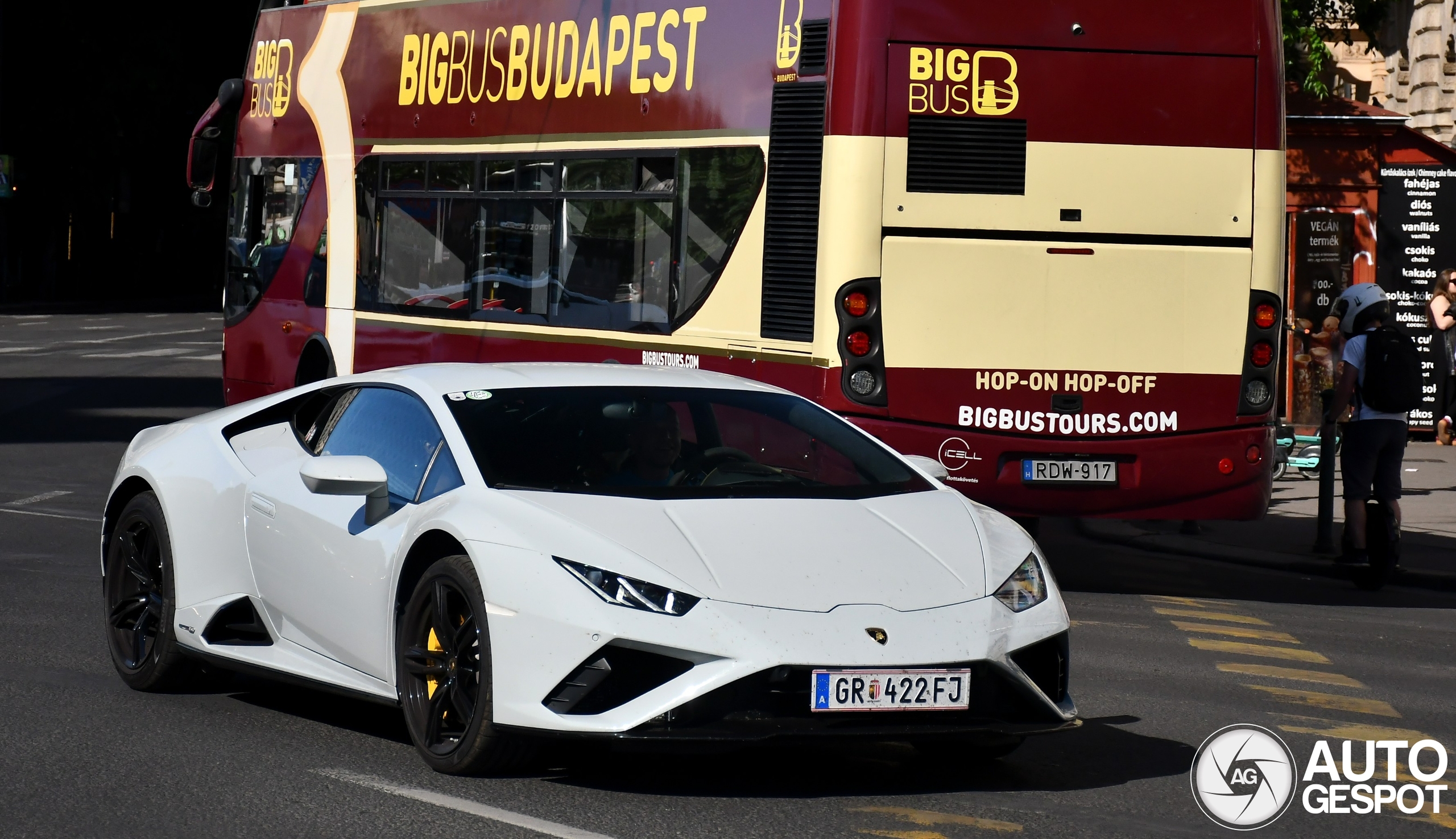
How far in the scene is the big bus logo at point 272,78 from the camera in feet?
55.7

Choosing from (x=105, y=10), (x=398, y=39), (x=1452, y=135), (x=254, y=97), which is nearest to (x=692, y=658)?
(x=398, y=39)

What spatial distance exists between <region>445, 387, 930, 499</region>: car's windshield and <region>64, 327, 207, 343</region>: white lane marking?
3137 cm

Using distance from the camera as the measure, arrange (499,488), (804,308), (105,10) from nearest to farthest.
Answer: (499,488) < (804,308) < (105,10)

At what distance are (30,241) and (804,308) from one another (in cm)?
5150

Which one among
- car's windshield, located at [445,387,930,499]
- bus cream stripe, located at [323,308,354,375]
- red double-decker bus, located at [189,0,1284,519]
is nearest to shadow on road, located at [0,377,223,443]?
bus cream stripe, located at [323,308,354,375]

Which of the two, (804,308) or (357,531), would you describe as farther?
(804,308)

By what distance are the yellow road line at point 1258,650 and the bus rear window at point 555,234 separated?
132 inches

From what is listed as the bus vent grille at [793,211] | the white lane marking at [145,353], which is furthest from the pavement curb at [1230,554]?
the white lane marking at [145,353]

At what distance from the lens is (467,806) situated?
5.88 metres

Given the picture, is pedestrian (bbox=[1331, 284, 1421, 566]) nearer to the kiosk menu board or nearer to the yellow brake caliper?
the yellow brake caliper

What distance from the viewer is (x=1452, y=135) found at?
30.3 meters

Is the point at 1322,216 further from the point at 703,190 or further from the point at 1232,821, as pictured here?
the point at 1232,821

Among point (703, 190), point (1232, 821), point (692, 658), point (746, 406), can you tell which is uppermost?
point (703, 190)

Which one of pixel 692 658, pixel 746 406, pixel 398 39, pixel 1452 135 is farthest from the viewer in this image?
pixel 1452 135
